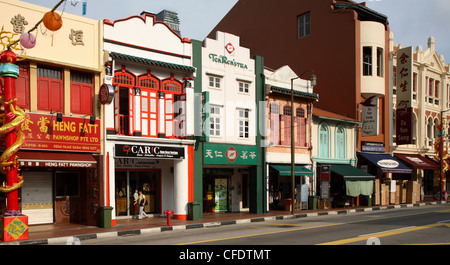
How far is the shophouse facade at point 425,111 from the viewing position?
118ft

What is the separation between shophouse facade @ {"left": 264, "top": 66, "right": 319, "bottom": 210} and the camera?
26.6 metres

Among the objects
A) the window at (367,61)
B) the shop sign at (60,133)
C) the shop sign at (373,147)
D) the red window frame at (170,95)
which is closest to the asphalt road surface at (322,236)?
the shop sign at (60,133)

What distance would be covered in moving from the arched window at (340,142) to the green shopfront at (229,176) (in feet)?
25.3

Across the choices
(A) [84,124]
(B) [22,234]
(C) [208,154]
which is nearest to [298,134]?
(C) [208,154]

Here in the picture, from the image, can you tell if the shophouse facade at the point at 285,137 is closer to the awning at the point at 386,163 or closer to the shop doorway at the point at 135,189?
the awning at the point at 386,163

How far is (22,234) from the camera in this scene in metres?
14.9

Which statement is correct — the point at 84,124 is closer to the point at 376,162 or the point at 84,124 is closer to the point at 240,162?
the point at 240,162

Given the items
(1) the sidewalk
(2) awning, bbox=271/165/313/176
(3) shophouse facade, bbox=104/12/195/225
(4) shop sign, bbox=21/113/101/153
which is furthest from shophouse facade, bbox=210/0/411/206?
(4) shop sign, bbox=21/113/101/153

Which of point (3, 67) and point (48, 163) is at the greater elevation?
point (3, 67)

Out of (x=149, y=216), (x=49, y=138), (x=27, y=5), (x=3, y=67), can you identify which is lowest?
(x=149, y=216)

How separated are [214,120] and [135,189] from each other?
5.42m

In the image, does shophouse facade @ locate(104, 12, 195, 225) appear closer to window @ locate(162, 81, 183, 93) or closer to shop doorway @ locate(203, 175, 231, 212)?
window @ locate(162, 81, 183, 93)

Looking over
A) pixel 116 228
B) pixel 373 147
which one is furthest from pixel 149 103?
pixel 373 147

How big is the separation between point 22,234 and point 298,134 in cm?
1786
